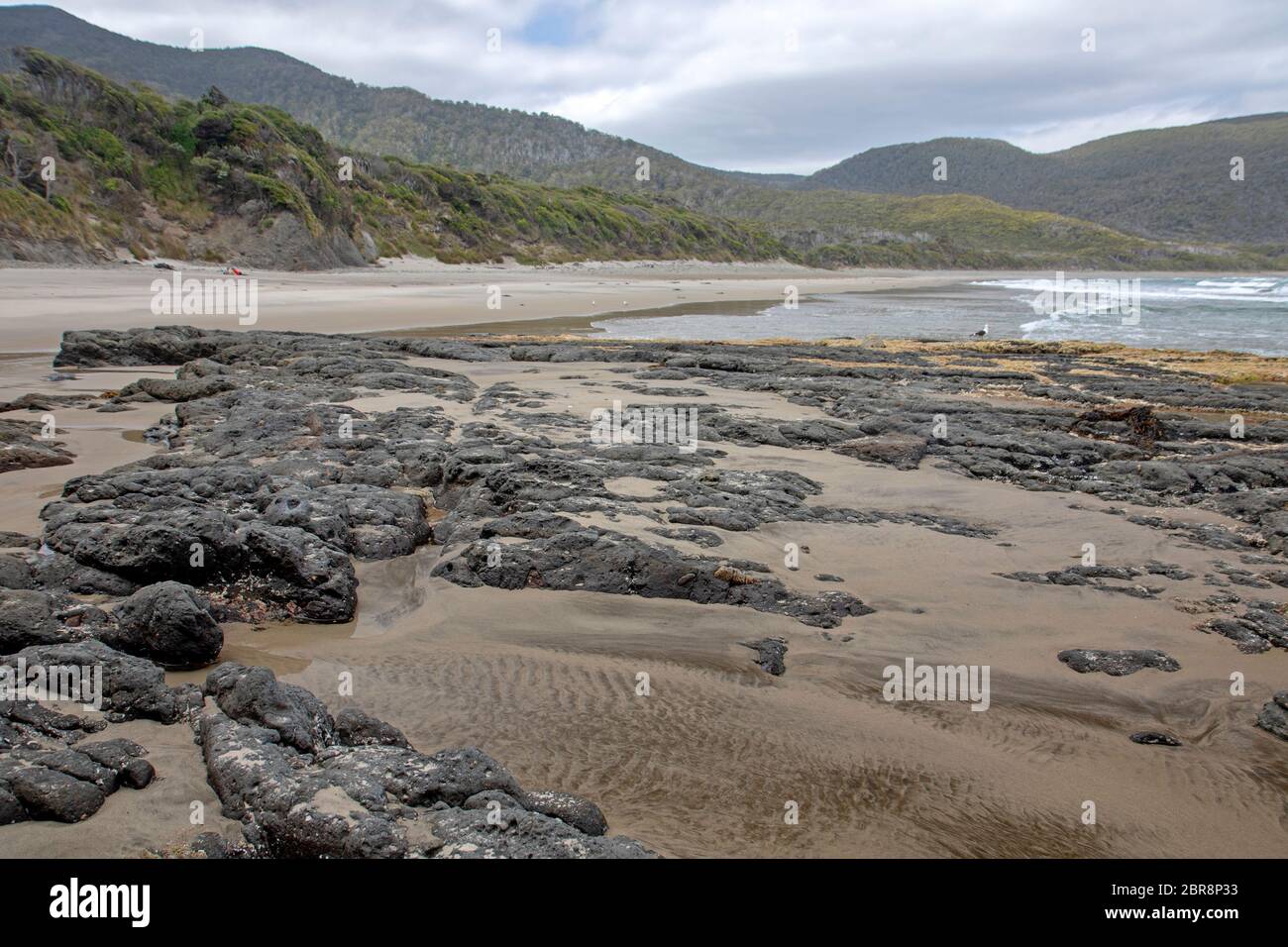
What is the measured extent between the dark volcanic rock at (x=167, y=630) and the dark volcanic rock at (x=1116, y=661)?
4666 millimetres

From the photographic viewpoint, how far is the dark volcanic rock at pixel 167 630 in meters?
4.07

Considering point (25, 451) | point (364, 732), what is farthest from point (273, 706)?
point (25, 451)

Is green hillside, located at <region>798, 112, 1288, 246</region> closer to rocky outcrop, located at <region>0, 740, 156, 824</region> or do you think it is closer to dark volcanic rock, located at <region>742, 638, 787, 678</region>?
dark volcanic rock, located at <region>742, 638, 787, 678</region>

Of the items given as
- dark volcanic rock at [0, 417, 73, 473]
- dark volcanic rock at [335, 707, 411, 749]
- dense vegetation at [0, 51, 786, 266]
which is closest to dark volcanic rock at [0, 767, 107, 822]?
dark volcanic rock at [335, 707, 411, 749]

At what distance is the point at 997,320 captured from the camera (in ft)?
101

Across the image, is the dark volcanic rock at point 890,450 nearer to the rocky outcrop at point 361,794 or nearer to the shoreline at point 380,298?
the rocky outcrop at point 361,794

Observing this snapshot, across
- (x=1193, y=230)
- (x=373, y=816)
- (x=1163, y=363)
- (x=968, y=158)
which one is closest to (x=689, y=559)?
(x=373, y=816)

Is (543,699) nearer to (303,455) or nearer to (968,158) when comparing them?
(303,455)

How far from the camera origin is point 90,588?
4727mm

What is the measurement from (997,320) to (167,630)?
103 ft

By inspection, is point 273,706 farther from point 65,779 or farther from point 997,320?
point 997,320

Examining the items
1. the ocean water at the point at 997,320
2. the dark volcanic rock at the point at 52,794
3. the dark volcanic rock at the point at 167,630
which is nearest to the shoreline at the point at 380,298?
the ocean water at the point at 997,320

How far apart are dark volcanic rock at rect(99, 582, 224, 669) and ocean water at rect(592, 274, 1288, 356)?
17.7 metres
